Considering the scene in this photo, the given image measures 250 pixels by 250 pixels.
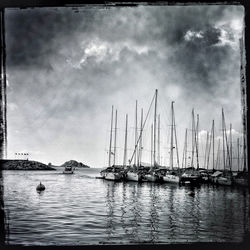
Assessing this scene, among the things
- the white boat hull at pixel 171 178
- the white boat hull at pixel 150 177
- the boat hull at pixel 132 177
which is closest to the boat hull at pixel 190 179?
the white boat hull at pixel 171 178

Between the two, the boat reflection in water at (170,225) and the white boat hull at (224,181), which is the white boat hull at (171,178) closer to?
the white boat hull at (224,181)

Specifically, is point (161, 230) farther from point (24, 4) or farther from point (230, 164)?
point (230, 164)

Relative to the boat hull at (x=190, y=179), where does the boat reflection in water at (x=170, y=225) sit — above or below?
above

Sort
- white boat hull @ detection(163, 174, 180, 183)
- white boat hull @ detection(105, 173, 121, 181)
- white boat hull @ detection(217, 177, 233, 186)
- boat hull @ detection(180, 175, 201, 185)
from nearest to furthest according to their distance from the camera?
white boat hull @ detection(217, 177, 233, 186) → boat hull @ detection(180, 175, 201, 185) → white boat hull @ detection(163, 174, 180, 183) → white boat hull @ detection(105, 173, 121, 181)

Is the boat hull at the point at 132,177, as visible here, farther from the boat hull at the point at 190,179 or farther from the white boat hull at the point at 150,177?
the boat hull at the point at 190,179

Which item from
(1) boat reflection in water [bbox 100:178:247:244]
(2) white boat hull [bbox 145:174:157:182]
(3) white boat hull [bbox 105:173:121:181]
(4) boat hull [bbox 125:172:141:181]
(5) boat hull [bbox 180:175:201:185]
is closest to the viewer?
(1) boat reflection in water [bbox 100:178:247:244]

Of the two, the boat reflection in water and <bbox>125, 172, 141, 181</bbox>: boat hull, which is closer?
the boat reflection in water

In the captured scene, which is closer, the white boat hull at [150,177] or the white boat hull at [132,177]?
the white boat hull at [150,177]

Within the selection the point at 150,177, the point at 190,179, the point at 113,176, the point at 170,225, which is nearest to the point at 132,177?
the point at 150,177

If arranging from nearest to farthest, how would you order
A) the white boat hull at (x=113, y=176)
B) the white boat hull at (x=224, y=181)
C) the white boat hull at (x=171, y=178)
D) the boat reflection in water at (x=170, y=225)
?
the boat reflection in water at (x=170, y=225), the white boat hull at (x=224, y=181), the white boat hull at (x=171, y=178), the white boat hull at (x=113, y=176)

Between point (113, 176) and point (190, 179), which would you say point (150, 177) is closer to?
point (190, 179)

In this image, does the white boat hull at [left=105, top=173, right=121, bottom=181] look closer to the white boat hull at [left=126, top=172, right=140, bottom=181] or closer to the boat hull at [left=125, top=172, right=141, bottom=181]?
the boat hull at [left=125, top=172, right=141, bottom=181]

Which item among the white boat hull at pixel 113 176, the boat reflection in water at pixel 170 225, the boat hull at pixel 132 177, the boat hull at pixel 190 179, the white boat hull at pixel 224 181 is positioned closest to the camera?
the boat reflection in water at pixel 170 225

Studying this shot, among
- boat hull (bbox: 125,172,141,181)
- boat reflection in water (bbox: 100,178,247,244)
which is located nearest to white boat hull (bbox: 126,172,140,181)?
boat hull (bbox: 125,172,141,181)
